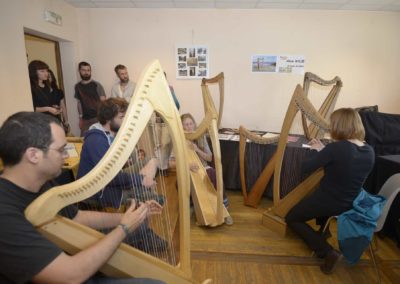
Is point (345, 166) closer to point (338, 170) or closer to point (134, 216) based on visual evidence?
point (338, 170)

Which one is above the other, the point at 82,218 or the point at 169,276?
the point at 82,218

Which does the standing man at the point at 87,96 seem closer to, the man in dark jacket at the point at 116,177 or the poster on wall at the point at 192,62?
the poster on wall at the point at 192,62

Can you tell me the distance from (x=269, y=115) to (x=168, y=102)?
11.1 feet

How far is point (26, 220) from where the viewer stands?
720 mm

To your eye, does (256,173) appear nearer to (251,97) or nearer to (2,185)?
(251,97)

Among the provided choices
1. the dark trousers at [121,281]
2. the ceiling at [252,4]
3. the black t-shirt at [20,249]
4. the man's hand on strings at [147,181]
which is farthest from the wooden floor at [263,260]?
the ceiling at [252,4]

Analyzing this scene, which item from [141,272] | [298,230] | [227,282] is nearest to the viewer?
[141,272]

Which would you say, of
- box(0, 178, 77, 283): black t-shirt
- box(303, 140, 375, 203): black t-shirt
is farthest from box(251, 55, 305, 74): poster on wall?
box(0, 178, 77, 283): black t-shirt

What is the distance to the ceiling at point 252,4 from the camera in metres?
3.32

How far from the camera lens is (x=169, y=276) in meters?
0.97

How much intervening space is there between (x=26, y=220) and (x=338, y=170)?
1714mm

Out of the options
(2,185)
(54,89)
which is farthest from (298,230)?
(54,89)

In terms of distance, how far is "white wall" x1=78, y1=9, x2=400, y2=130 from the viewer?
12.0 ft

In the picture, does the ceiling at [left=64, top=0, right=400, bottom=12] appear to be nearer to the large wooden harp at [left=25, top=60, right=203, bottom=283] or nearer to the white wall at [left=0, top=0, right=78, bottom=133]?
the white wall at [left=0, top=0, right=78, bottom=133]
